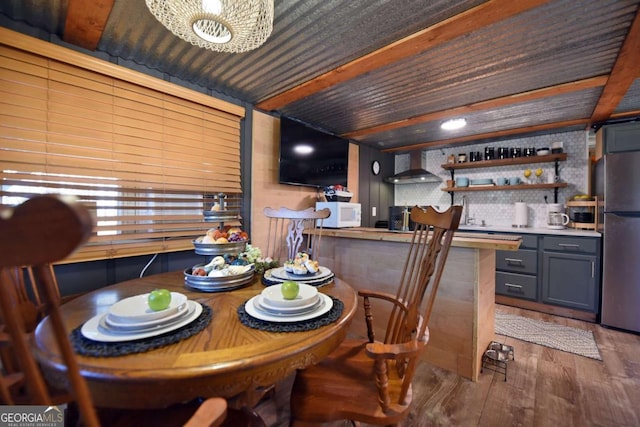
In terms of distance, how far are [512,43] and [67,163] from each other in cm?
304

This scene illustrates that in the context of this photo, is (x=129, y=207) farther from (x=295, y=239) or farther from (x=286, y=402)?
(x=286, y=402)

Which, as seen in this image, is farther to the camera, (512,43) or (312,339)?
(512,43)

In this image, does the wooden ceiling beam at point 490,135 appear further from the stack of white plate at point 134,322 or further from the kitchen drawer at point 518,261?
the stack of white plate at point 134,322

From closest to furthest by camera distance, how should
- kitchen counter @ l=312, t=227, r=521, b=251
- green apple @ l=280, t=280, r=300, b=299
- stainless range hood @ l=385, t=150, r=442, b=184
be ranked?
1. green apple @ l=280, t=280, r=300, b=299
2. kitchen counter @ l=312, t=227, r=521, b=251
3. stainless range hood @ l=385, t=150, r=442, b=184

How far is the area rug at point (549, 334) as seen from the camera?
2.19 meters

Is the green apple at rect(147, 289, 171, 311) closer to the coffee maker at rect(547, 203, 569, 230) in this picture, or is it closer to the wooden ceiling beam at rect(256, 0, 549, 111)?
the wooden ceiling beam at rect(256, 0, 549, 111)

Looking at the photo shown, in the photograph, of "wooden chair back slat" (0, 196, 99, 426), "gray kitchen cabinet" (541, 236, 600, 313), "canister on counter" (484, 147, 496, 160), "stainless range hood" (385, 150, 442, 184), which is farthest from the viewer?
"stainless range hood" (385, 150, 442, 184)

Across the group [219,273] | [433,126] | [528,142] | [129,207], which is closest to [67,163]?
[129,207]

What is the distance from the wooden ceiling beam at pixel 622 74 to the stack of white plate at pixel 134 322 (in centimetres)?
269

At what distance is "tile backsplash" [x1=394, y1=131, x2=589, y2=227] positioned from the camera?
11.3ft

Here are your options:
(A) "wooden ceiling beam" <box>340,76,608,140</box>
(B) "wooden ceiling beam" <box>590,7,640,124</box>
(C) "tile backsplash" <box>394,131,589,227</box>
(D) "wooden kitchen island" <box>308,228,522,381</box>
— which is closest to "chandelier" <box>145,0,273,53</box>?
(D) "wooden kitchen island" <box>308,228,522,381</box>

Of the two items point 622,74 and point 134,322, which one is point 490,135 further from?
point 134,322

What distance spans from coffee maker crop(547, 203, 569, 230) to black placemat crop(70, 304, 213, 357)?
4.22 metres

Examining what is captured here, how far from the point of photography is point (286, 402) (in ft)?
5.24
